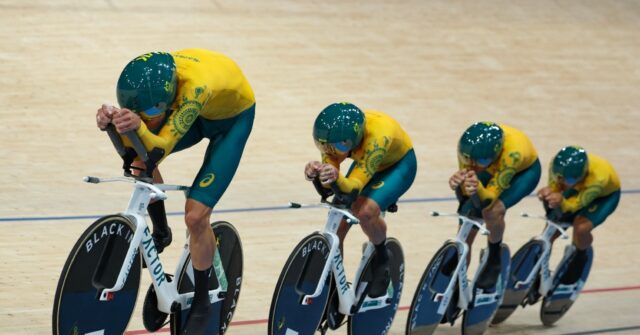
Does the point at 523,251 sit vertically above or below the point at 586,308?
above

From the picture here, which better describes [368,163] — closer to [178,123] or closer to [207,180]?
[207,180]

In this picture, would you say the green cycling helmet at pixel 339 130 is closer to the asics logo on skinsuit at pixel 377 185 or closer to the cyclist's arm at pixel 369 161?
the cyclist's arm at pixel 369 161

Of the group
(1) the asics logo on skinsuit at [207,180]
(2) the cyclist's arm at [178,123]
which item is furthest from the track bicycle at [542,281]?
(2) the cyclist's arm at [178,123]

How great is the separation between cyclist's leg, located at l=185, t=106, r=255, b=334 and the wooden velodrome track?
2.42ft

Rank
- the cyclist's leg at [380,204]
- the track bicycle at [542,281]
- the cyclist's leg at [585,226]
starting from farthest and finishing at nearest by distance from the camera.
→ the cyclist's leg at [585,226] → the track bicycle at [542,281] → the cyclist's leg at [380,204]

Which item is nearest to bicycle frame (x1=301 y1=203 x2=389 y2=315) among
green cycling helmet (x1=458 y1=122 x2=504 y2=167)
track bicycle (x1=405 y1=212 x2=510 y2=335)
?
track bicycle (x1=405 y1=212 x2=510 y2=335)

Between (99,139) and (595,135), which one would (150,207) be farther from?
(595,135)

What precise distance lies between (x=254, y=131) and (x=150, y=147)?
4919 millimetres

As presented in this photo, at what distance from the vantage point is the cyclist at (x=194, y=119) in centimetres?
358

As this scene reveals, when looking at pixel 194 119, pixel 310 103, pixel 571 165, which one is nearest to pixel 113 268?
pixel 194 119

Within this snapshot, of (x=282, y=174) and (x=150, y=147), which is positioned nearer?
(x=150, y=147)

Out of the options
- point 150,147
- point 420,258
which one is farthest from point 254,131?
point 150,147

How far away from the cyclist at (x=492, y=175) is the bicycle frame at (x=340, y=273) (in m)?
0.60

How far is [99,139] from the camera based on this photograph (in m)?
7.91
